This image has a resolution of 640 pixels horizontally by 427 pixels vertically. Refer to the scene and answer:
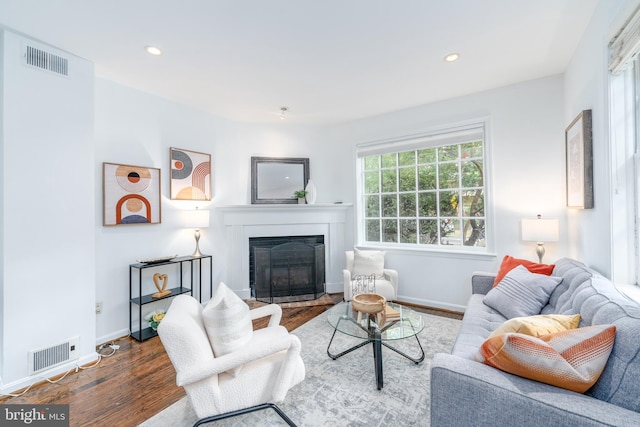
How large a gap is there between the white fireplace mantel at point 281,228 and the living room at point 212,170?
7cm

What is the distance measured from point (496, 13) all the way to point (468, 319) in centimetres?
222

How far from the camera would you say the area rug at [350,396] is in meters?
1.66

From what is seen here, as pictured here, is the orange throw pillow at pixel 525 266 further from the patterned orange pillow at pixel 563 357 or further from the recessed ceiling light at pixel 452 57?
the recessed ceiling light at pixel 452 57

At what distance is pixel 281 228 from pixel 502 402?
332 cm

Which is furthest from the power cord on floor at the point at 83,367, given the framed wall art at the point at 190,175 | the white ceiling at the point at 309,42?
the white ceiling at the point at 309,42

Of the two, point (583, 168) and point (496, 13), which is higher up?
point (496, 13)

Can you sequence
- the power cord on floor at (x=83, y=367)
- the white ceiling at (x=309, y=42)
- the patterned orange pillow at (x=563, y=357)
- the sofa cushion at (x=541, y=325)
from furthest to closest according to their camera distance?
the power cord on floor at (x=83, y=367) < the white ceiling at (x=309, y=42) < the sofa cushion at (x=541, y=325) < the patterned orange pillow at (x=563, y=357)

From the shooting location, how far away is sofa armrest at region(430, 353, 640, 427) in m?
0.93

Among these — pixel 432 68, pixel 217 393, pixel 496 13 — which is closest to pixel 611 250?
pixel 496 13

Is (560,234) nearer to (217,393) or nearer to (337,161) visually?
(337,161)

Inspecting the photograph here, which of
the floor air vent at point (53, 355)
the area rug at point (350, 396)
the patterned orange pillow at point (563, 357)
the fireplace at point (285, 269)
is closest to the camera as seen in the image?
the patterned orange pillow at point (563, 357)

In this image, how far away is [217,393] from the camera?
1.46m

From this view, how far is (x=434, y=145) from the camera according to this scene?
11.8ft

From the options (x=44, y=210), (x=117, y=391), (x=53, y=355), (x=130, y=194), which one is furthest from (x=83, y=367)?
(x=130, y=194)
